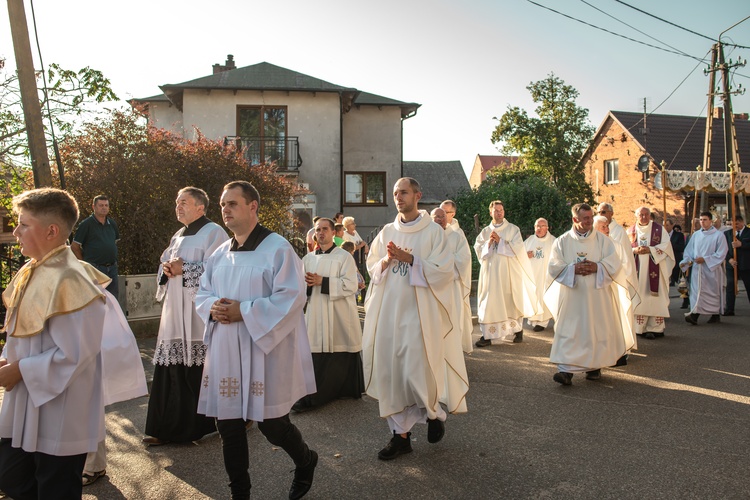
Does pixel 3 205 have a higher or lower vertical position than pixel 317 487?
higher

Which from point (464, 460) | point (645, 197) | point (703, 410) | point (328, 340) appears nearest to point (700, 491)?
point (464, 460)

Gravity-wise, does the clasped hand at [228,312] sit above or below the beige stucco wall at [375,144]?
below

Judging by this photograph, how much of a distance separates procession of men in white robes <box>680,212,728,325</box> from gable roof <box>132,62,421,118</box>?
15069 mm

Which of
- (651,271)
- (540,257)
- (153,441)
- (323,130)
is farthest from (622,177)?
(153,441)

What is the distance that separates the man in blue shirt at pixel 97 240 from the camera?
956 cm

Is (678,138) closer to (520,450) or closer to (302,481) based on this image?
(520,450)

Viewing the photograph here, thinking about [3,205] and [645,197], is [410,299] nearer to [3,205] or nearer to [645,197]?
[3,205]

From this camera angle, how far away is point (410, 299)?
17.3 ft

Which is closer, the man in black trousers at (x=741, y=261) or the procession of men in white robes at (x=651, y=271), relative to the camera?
the procession of men in white robes at (x=651, y=271)

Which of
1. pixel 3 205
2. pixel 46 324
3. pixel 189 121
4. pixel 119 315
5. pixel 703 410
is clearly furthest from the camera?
pixel 189 121

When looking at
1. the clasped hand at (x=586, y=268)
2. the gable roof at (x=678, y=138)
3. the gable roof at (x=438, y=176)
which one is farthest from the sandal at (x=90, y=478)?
the gable roof at (x=438, y=176)

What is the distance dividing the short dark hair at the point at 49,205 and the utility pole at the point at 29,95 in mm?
5074

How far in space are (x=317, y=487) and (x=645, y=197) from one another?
33138 mm

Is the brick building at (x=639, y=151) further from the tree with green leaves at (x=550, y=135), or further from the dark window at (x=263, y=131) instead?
the dark window at (x=263, y=131)
